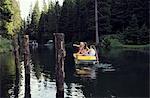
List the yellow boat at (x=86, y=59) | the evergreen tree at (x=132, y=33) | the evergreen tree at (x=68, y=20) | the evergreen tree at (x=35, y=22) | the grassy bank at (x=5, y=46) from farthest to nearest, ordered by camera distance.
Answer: the evergreen tree at (x=35, y=22) < the evergreen tree at (x=68, y=20) < the evergreen tree at (x=132, y=33) < the grassy bank at (x=5, y=46) < the yellow boat at (x=86, y=59)

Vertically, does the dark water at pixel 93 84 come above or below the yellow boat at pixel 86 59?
below

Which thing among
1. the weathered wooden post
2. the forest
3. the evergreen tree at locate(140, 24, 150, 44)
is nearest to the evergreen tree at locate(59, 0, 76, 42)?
the forest

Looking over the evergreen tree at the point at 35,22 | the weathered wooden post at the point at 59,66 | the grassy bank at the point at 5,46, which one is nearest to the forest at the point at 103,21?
the grassy bank at the point at 5,46

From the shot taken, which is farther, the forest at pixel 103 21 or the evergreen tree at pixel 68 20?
the evergreen tree at pixel 68 20

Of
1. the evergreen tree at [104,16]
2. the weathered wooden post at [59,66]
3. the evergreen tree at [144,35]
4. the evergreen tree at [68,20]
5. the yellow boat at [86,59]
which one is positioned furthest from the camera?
the evergreen tree at [68,20]

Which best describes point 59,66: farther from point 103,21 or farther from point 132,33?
point 103,21

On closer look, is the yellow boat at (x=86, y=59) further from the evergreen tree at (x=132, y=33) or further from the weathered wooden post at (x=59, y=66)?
the evergreen tree at (x=132, y=33)

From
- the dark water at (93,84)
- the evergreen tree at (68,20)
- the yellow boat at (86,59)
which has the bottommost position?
the dark water at (93,84)

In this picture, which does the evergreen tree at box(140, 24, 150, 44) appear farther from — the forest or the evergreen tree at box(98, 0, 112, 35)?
the evergreen tree at box(98, 0, 112, 35)

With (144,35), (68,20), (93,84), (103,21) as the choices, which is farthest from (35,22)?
(93,84)

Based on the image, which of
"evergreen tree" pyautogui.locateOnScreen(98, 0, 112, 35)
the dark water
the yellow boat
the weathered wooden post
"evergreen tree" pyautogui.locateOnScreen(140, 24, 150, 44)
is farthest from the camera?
"evergreen tree" pyautogui.locateOnScreen(98, 0, 112, 35)

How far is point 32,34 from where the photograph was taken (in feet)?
471

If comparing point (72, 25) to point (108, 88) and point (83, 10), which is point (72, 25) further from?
point (108, 88)

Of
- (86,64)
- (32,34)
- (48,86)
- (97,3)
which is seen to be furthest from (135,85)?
(32,34)
